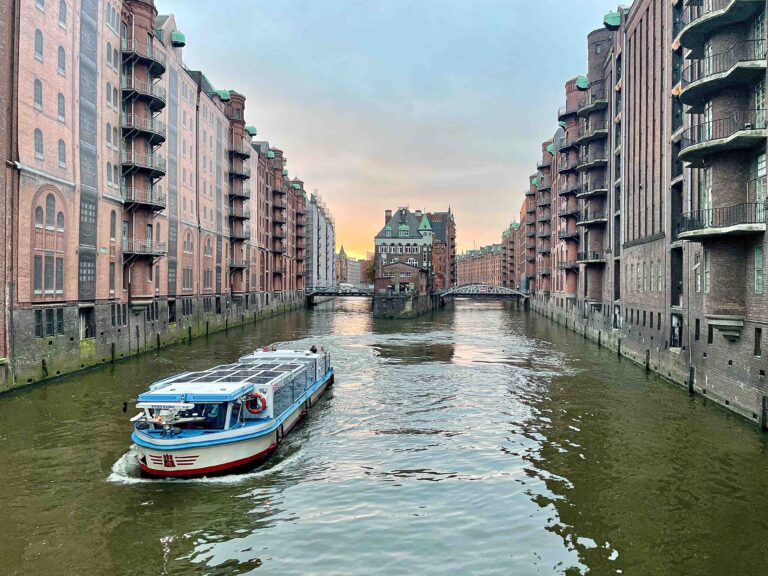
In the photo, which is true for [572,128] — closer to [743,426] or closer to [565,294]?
[565,294]

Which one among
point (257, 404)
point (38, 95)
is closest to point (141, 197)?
point (38, 95)

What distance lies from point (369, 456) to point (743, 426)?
1510cm

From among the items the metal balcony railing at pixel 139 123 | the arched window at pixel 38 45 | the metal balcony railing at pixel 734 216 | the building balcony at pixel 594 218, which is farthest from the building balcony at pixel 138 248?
the building balcony at pixel 594 218

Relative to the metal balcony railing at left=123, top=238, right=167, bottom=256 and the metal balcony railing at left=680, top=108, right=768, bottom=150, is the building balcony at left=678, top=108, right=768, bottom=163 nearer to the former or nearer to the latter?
the metal balcony railing at left=680, top=108, right=768, bottom=150

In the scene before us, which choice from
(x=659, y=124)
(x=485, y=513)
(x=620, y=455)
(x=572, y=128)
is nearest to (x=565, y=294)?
(x=572, y=128)

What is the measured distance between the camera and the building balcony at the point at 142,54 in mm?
44781

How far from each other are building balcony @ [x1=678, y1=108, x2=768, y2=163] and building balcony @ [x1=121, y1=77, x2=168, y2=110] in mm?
37488

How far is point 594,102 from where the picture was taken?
2285 inches

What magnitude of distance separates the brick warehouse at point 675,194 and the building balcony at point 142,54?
3636 cm

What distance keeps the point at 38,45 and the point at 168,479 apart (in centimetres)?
2715

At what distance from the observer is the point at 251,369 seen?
86.4ft

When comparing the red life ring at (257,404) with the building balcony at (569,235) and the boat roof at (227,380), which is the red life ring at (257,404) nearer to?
the boat roof at (227,380)

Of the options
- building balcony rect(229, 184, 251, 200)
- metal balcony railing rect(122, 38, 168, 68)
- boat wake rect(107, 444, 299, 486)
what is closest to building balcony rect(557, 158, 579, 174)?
building balcony rect(229, 184, 251, 200)

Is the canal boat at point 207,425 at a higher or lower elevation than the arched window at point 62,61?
lower
